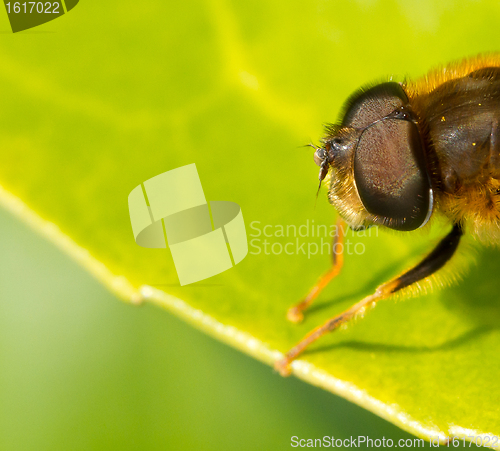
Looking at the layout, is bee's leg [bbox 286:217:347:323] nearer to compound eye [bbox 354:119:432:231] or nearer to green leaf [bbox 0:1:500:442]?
green leaf [bbox 0:1:500:442]

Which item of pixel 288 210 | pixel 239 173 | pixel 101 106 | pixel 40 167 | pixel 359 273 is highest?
pixel 101 106

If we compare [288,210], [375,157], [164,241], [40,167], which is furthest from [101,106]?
[375,157]

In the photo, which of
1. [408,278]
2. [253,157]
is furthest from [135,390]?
[408,278]

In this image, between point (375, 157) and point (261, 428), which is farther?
point (261, 428)

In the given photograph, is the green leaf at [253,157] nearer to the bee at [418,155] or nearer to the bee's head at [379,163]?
the bee at [418,155]

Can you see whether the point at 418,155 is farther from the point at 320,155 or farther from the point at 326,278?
the point at 326,278

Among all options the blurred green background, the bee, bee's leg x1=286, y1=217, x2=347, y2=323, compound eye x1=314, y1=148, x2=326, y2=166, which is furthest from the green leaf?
the blurred green background

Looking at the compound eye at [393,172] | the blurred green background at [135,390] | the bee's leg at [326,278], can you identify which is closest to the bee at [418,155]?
the compound eye at [393,172]

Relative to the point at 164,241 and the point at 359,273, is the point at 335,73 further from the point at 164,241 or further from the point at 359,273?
the point at 164,241
